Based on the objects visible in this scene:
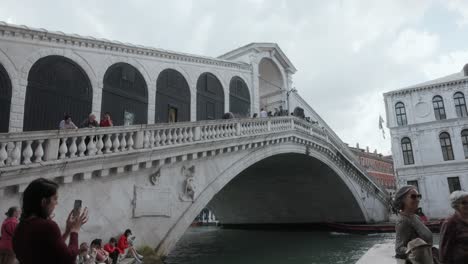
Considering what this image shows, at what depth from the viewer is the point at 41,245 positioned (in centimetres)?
199

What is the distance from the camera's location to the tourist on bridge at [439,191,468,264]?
8.99 ft

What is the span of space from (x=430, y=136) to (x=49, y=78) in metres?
27.0

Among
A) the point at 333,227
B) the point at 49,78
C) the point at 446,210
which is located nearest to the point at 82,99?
the point at 49,78

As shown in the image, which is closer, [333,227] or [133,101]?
[133,101]

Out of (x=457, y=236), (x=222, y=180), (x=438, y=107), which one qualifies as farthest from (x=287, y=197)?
(x=457, y=236)

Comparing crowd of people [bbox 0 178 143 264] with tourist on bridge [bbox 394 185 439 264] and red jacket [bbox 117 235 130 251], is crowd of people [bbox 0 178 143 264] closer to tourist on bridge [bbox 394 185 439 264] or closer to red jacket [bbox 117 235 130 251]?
tourist on bridge [bbox 394 185 439 264]

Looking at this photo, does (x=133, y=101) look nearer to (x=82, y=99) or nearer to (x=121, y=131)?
(x=82, y=99)

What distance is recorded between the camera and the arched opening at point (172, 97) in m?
13.2

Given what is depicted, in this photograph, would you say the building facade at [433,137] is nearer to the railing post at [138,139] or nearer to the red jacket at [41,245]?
the railing post at [138,139]

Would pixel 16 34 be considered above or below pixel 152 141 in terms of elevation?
above

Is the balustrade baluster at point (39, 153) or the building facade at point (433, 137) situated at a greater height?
the building facade at point (433, 137)

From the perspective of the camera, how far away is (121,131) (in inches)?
342

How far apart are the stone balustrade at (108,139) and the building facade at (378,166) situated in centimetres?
4151

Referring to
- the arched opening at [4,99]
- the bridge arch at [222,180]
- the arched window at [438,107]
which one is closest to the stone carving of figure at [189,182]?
the bridge arch at [222,180]
